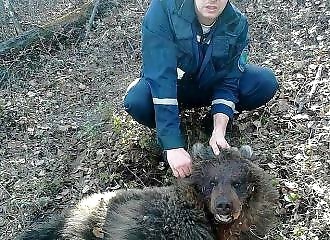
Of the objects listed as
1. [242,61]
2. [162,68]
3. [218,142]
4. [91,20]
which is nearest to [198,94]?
[242,61]

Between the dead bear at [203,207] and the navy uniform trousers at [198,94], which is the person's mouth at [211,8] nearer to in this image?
the navy uniform trousers at [198,94]

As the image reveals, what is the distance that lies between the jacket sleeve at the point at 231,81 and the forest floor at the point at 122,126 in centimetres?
57

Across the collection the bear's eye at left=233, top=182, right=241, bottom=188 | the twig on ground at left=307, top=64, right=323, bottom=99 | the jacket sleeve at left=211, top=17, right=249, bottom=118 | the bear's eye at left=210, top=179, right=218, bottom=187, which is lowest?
the twig on ground at left=307, top=64, right=323, bottom=99

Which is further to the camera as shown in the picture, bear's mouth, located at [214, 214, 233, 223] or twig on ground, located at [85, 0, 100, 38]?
twig on ground, located at [85, 0, 100, 38]

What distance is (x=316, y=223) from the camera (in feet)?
13.9

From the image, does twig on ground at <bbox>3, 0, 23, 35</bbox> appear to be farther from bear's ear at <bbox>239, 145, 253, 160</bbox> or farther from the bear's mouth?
the bear's mouth

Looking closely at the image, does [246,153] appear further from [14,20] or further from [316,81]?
[14,20]

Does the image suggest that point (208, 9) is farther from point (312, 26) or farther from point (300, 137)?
point (312, 26)

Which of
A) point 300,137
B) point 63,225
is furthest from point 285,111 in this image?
point 63,225

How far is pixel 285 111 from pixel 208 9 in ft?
5.53

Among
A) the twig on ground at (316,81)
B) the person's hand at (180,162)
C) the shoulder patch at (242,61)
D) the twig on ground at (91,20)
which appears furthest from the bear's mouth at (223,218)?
the twig on ground at (91,20)

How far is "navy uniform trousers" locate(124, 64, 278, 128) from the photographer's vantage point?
16.2 feet

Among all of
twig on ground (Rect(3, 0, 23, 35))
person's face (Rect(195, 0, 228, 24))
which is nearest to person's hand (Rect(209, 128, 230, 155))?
person's face (Rect(195, 0, 228, 24))

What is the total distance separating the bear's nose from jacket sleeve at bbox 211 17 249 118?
4.09 ft
